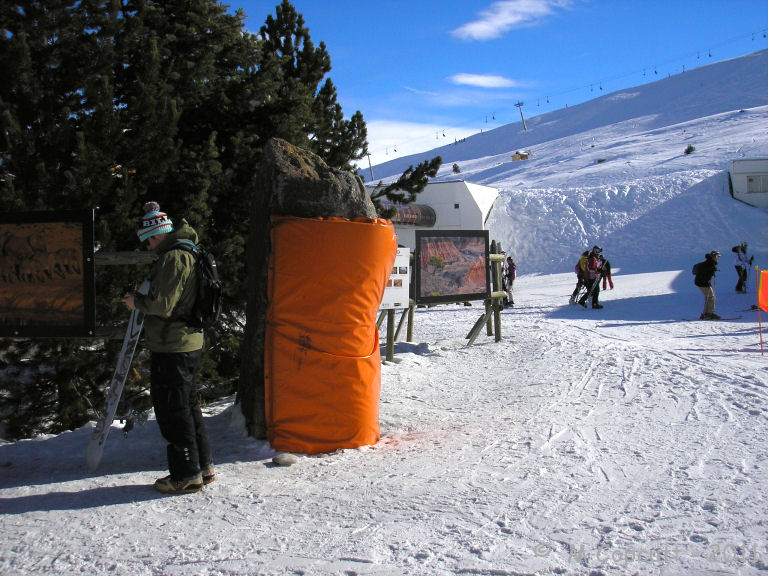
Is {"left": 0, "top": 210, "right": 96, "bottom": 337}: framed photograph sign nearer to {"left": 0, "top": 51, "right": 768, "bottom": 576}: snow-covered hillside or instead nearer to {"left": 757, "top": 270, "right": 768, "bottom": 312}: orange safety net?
{"left": 0, "top": 51, "right": 768, "bottom": 576}: snow-covered hillside

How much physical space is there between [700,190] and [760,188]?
9.81 ft

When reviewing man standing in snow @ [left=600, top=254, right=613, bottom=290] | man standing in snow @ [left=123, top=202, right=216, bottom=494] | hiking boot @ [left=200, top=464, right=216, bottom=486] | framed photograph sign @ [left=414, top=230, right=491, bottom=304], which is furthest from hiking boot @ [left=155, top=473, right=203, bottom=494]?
man standing in snow @ [left=600, top=254, right=613, bottom=290]

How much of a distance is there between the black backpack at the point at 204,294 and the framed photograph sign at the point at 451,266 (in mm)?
6276

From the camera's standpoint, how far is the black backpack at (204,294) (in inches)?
151

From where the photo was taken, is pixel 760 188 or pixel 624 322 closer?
pixel 624 322

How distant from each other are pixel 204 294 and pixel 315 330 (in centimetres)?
109

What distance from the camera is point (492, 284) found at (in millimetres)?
11312

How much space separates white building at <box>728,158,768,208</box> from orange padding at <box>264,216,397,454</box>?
1319 inches

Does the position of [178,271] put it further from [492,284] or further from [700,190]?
[700,190]

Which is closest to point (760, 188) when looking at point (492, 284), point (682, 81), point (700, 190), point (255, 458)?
point (700, 190)

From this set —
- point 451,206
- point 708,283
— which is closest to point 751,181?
point 451,206

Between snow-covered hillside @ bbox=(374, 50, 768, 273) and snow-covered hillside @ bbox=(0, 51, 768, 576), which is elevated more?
snow-covered hillside @ bbox=(374, 50, 768, 273)

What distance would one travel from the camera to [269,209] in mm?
4941

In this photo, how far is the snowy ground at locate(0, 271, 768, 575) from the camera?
9.71 ft
